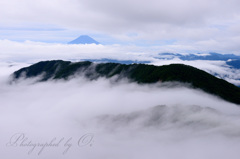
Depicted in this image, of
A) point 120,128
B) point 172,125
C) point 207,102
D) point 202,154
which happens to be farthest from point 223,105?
point 120,128

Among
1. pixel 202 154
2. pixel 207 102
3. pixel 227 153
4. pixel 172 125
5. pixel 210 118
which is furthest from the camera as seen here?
pixel 207 102

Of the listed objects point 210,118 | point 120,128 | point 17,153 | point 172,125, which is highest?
point 210,118

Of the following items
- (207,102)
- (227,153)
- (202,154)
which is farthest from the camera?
(207,102)

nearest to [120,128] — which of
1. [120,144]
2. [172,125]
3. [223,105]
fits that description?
[120,144]

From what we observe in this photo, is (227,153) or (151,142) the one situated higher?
(227,153)

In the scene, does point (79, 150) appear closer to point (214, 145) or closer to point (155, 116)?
point (155, 116)

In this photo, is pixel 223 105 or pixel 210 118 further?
pixel 223 105

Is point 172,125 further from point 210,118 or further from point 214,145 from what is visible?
point 214,145

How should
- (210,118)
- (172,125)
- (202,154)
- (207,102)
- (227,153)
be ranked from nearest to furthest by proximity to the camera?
(227,153), (202,154), (210,118), (172,125), (207,102)

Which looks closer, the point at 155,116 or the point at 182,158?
the point at 182,158
